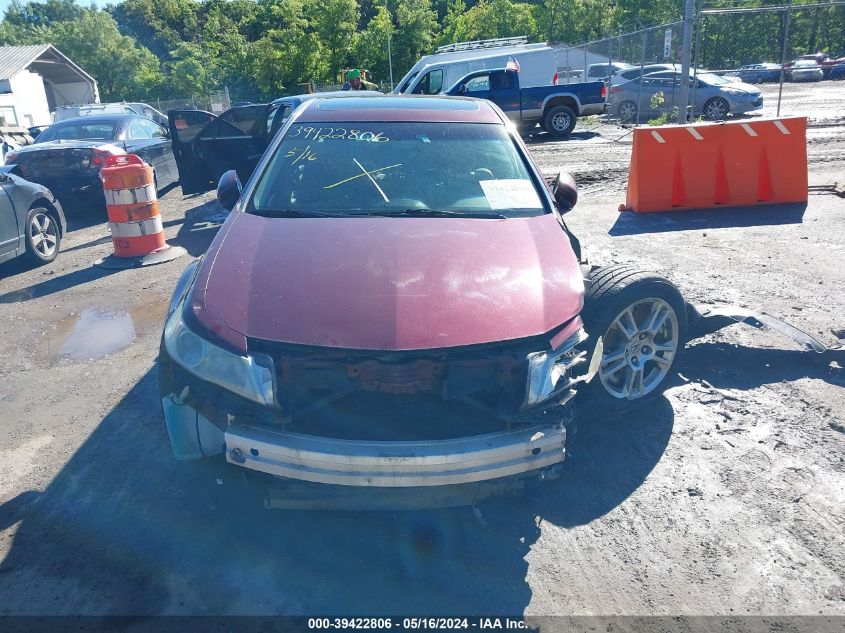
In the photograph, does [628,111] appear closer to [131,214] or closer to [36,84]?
→ [131,214]

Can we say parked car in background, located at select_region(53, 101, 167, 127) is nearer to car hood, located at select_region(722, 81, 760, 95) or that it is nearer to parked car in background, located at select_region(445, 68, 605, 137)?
parked car in background, located at select_region(445, 68, 605, 137)

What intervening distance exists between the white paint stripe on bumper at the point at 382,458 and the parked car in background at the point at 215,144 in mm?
7793

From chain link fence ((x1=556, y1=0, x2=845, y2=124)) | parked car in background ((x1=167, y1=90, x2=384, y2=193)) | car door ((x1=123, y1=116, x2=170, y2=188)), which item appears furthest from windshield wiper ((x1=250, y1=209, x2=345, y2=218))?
chain link fence ((x1=556, y1=0, x2=845, y2=124))

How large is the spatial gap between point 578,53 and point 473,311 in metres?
26.9

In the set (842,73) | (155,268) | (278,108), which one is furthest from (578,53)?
(155,268)

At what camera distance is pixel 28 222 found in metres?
7.90

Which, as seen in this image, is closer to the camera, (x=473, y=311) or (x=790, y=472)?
(x=473, y=311)

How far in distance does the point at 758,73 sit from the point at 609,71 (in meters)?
5.99

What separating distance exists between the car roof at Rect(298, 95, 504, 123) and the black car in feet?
21.9

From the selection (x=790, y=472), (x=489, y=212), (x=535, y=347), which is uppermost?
(x=489, y=212)

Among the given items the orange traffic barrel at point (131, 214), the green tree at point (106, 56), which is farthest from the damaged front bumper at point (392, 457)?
the green tree at point (106, 56)

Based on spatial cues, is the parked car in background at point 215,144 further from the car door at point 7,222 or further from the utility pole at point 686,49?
the utility pole at point 686,49

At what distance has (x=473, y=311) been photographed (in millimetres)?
2936

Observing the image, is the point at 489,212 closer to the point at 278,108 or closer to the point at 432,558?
the point at 432,558
